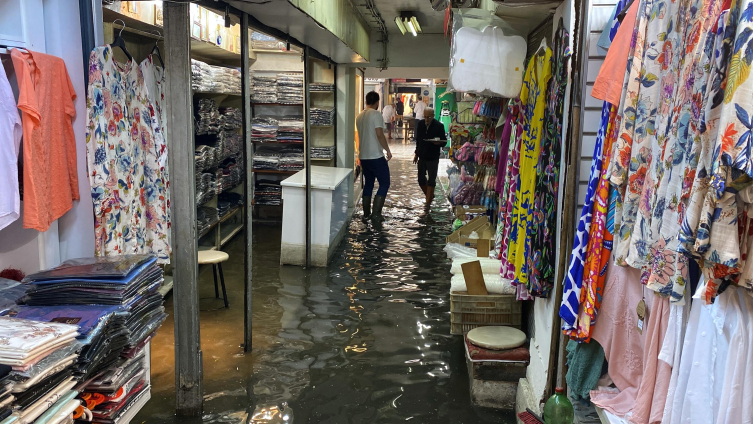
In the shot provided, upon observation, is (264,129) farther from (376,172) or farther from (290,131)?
(376,172)

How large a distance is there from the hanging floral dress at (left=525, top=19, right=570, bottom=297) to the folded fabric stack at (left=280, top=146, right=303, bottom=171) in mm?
6049

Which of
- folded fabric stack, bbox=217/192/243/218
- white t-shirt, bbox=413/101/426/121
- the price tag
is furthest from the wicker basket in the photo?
white t-shirt, bbox=413/101/426/121

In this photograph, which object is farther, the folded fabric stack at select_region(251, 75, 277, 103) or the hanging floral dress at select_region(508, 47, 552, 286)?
the folded fabric stack at select_region(251, 75, 277, 103)

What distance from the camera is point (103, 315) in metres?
2.29

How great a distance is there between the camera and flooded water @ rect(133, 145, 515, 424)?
3.56 meters

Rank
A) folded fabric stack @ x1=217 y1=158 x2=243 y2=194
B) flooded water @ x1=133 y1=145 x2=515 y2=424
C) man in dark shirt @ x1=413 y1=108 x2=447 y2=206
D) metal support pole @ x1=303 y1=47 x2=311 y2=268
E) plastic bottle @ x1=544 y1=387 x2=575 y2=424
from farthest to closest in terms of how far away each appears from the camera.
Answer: man in dark shirt @ x1=413 y1=108 x2=447 y2=206 → folded fabric stack @ x1=217 y1=158 x2=243 y2=194 → metal support pole @ x1=303 y1=47 x2=311 y2=268 → flooded water @ x1=133 y1=145 x2=515 y2=424 → plastic bottle @ x1=544 y1=387 x2=575 y2=424

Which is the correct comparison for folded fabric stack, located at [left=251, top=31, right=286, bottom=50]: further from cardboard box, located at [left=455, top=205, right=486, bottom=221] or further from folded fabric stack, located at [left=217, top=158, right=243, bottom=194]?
cardboard box, located at [left=455, top=205, right=486, bottom=221]

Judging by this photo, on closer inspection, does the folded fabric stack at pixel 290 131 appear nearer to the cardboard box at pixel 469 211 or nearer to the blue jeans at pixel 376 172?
the blue jeans at pixel 376 172

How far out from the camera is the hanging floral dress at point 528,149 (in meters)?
3.21

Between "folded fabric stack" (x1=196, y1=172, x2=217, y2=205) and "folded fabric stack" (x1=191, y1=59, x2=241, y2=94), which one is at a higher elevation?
"folded fabric stack" (x1=191, y1=59, x2=241, y2=94)

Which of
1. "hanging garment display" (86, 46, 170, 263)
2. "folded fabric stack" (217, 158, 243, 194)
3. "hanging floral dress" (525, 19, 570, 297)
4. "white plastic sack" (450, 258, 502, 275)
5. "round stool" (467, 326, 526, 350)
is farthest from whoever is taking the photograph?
"folded fabric stack" (217, 158, 243, 194)

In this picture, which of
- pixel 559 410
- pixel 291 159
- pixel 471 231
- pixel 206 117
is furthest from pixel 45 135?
pixel 291 159

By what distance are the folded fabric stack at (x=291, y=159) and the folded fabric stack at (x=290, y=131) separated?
0.56 feet

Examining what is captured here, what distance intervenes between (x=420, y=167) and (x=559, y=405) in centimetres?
843
